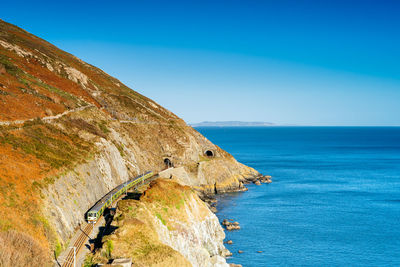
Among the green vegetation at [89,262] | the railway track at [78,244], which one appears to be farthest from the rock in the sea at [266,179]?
the green vegetation at [89,262]

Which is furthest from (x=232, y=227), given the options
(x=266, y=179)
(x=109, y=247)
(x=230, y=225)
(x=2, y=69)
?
(x=2, y=69)

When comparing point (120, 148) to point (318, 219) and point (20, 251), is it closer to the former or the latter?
point (318, 219)

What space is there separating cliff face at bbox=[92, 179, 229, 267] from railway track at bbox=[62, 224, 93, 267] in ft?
8.88

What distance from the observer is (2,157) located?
41938 mm

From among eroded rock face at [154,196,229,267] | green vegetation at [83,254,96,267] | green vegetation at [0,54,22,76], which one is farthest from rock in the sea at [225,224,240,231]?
green vegetation at [0,54,22,76]

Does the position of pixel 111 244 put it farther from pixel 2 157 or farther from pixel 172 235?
pixel 2 157

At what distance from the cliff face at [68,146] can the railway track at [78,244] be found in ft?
4.28

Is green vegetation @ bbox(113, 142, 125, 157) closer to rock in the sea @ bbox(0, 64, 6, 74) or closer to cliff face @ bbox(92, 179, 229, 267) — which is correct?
rock in the sea @ bbox(0, 64, 6, 74)

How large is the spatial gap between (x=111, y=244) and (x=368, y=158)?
603 feet

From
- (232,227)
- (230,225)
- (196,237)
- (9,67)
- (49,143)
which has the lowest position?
(232,227)

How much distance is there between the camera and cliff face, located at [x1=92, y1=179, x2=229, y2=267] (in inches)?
1390

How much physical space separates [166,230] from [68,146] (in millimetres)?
25748

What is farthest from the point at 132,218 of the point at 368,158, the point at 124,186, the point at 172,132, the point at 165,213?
the point at 368,158

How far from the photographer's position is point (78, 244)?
38594mm
